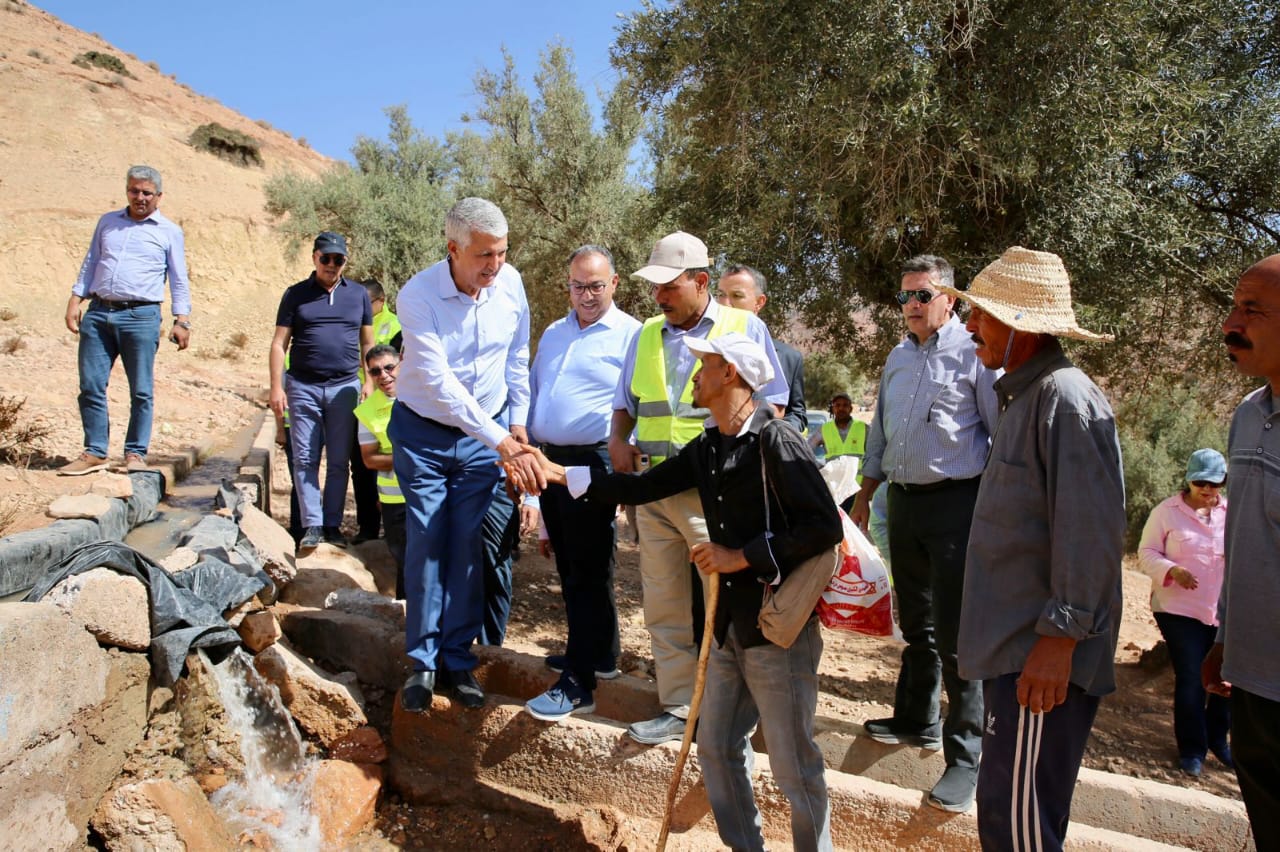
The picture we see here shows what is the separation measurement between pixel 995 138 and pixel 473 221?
13.1ft

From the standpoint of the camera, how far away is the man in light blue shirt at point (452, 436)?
149 inches

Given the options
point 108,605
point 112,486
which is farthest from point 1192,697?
point 112,486

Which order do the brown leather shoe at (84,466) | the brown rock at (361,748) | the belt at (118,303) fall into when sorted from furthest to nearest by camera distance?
the belt at (118,303)
the brown leather shoe at (84,466)
the brown rock at (361,748)

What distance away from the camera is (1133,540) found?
611 inches

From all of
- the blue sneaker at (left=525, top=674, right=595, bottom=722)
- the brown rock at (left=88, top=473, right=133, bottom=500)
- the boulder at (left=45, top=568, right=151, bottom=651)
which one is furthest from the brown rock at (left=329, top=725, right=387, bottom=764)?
the brown rock at (left=88, top=473, right=133, bottom=500)

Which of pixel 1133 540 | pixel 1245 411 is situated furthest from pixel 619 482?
pixel 1133 540

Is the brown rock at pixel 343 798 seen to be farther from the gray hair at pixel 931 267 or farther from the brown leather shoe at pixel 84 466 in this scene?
the gray hair at pixel 931 267

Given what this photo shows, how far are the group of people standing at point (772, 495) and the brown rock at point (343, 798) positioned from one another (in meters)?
0.55

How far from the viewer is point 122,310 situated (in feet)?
19.8

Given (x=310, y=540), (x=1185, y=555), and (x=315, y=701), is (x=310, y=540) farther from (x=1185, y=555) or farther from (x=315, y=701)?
(x=1185, y=555)

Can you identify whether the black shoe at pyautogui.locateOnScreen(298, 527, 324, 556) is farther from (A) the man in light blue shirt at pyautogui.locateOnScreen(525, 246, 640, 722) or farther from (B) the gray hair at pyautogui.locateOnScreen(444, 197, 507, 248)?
(B) the gray hair at pyautogui.locateOnScreen(444, 197, 507, 248)

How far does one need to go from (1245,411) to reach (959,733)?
170 centimetres

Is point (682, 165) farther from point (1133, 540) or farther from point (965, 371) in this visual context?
point (1133, 540)

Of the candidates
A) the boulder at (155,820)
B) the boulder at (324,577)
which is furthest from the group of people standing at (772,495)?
the boulder at (155,820)
